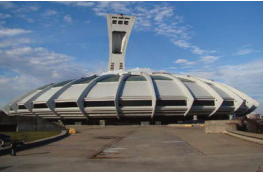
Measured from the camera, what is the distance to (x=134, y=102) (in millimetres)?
50000

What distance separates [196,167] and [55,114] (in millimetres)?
47164

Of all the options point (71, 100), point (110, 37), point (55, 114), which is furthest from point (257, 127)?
point (110, 37)

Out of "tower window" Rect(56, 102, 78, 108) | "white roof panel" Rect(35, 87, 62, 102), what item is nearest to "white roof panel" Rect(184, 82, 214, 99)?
"tower window" Rect(56, 102, 78, 108)

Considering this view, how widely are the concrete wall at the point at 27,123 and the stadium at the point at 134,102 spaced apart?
1597 cm

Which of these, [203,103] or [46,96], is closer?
[203,103]

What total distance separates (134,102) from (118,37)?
1221 inches

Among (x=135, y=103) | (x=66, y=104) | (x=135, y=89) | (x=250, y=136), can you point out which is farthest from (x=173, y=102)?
(x=250, y=136)

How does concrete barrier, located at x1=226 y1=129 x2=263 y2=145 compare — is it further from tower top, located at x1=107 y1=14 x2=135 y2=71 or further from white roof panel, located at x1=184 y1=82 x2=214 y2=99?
tower top, located at x1=107 y1=14 x2=135 y2=71

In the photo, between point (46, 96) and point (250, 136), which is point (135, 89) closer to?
point (46, 96)

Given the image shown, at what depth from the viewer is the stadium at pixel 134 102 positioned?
49688mm

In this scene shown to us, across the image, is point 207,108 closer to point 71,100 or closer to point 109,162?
point 71,100

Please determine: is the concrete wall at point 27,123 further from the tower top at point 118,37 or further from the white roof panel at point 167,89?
the tower top at point 118,37

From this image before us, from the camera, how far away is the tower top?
73.2 meters

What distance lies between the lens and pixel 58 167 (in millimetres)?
9555
